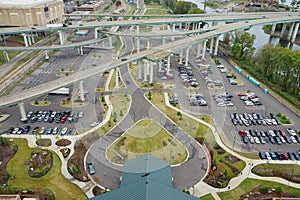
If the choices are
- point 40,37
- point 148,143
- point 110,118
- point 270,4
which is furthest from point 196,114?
point 270,4

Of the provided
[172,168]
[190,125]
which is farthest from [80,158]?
[190,125]

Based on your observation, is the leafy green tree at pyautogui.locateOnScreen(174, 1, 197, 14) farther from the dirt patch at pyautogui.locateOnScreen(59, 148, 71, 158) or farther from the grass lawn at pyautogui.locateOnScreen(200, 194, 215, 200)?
the grass lawn at pyautogui.locateOnScreen(200, 194, 215, 200)

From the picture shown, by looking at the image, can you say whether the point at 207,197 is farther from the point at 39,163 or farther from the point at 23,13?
the point at 23,13

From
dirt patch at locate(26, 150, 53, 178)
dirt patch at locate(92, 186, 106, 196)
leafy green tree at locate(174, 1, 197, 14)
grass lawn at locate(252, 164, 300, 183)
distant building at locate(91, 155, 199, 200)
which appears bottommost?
dirt patch at locate(92, 186, 106, 196)

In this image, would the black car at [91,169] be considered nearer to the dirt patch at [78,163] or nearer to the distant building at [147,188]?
the dirt patch at [78,163]

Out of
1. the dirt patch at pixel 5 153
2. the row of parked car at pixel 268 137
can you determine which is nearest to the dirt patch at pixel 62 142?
the dirt patch at pixel 5 153

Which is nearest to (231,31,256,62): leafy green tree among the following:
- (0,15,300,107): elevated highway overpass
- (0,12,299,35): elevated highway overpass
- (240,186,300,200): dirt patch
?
(0,15,300,107): elevated highway overpass
